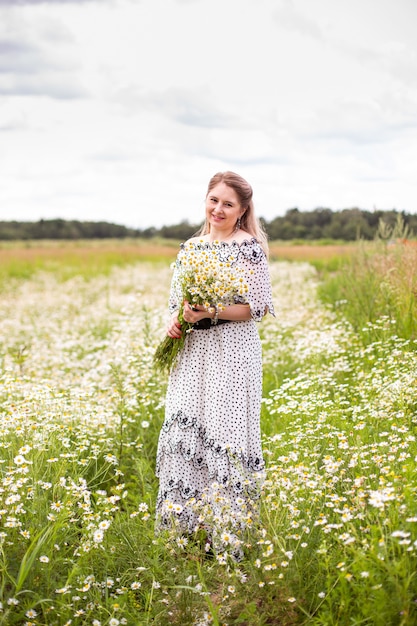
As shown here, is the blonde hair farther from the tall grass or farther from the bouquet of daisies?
the tall grass

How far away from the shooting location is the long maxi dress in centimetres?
387

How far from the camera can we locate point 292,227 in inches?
770

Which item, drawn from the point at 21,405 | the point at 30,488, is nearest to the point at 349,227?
the point at 21,405

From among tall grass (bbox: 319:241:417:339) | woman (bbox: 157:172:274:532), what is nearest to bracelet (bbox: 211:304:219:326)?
woman (bbox: 157:172:274:532)

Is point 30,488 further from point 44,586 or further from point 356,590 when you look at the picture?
point 356,590

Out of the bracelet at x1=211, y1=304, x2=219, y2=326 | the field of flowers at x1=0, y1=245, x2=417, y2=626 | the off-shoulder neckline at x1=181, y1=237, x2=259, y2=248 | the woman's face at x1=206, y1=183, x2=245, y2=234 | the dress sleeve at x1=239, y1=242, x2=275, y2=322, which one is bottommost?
the field of flowers at x1=0, y1=245, x2=417, y2=626

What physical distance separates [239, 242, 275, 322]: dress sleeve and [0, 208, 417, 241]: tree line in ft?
2.82

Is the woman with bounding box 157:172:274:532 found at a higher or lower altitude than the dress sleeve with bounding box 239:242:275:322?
lower

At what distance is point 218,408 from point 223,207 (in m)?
1.21

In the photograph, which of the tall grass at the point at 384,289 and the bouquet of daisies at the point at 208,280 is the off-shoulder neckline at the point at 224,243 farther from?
the tall grass at the point at 384,289

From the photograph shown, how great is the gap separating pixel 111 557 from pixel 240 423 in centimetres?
105

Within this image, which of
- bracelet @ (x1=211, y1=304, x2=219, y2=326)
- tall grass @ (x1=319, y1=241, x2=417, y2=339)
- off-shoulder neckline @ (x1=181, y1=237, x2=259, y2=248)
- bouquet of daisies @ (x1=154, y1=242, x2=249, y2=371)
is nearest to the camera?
bouquet of daisies @ (x1=154, y1=242, x2=249, y2=371)

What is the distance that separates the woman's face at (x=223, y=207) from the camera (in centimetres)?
401

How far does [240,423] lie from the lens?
3881 mm
